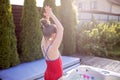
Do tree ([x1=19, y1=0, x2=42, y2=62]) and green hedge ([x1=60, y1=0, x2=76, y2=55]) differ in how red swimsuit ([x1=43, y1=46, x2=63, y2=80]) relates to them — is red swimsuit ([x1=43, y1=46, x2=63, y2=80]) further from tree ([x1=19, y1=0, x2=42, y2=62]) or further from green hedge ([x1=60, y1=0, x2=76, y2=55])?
green hedge ([x1=60, y1=0, x2=76, y2=55])

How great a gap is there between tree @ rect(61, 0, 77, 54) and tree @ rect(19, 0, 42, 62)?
2.07 metres

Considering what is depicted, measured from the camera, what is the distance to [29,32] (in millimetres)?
6043

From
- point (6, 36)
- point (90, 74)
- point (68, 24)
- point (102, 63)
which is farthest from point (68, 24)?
point (90, 74)

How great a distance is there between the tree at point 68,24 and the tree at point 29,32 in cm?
207

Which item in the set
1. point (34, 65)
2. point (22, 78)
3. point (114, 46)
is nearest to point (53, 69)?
point (22, 78)

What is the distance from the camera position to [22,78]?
4.32 m

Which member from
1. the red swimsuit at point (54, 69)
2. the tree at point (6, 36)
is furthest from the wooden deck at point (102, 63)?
the red swimsuit at point (54, 69)

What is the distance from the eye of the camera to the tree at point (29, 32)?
598 centimetres

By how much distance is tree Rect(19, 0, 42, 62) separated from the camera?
598cm

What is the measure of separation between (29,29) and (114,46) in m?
5.80

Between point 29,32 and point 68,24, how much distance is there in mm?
2461

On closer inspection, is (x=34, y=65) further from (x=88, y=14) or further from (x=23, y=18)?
(x=88, y=14)

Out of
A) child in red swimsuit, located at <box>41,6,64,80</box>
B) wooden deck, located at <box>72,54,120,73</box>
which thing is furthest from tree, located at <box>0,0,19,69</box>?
wooden deck, located at <box>72,54,120,73</box>

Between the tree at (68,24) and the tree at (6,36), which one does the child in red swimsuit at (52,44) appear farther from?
the tree at (68,24)
